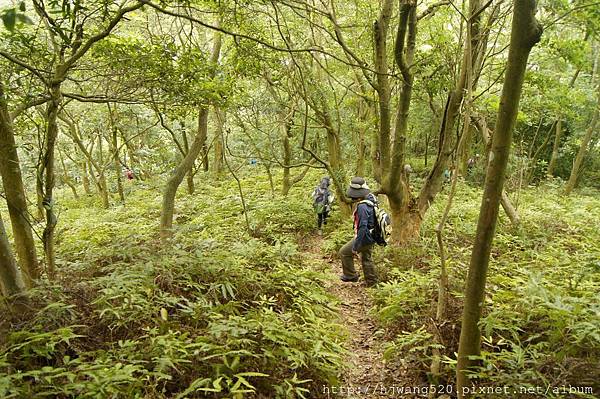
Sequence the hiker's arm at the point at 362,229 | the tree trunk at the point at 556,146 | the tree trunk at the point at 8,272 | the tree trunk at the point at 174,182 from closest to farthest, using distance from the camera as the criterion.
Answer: the tree trunk at the point at 8,272 < the hiker's arm at the point at 362,229 < the tree trunk at the point at 174,182 < the tree trunk at the point at 556,146

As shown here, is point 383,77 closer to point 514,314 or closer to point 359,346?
point 514,314

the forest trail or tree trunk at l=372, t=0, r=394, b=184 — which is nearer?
the forest trail

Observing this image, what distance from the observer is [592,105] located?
17406 mm

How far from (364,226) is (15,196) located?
5292mm

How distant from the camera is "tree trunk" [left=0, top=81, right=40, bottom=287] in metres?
4.51

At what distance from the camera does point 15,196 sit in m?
4.71

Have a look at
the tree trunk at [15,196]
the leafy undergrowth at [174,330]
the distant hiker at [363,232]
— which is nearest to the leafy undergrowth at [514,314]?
the distant hiker at [363,232]

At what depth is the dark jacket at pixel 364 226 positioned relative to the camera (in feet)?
22.7

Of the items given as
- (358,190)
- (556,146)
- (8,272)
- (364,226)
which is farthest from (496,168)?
(556,146)

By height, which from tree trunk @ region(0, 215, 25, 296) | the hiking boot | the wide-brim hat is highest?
the wide-brim hat

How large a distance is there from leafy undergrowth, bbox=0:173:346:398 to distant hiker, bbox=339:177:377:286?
1.16 meters

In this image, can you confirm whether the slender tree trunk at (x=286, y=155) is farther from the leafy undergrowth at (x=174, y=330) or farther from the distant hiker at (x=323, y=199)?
the leafy undergrowth at (x=174, y=330)

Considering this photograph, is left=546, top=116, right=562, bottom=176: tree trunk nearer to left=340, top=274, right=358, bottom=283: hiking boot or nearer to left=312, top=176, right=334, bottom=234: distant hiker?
left=312, top=176, right=334, bottom=234: distant hiker

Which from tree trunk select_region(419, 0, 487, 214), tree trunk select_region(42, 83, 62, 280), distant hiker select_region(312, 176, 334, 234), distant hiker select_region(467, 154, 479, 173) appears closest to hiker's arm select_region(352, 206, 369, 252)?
tree trunk select_region(419, 0, 487, 214)
